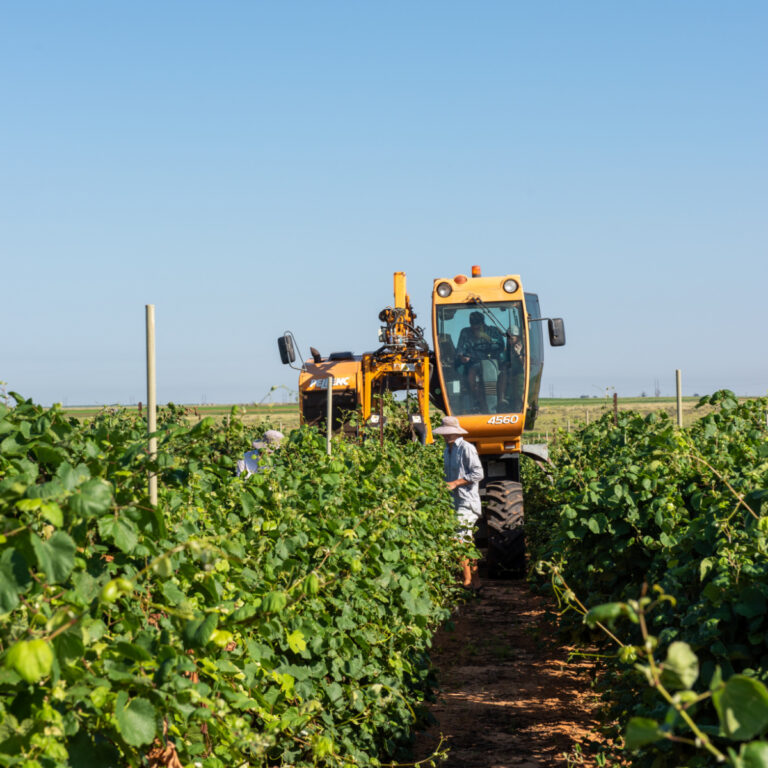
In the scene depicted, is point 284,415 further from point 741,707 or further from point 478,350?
point 741,707

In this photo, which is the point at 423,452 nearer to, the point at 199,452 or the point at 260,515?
the point at 260,515

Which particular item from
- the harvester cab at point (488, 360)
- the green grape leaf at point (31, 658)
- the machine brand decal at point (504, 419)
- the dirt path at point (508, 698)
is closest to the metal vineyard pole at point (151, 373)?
the green grape leaf at point (31, 658)

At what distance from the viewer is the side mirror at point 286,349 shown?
1164 cm

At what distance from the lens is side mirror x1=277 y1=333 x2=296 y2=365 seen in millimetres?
11641

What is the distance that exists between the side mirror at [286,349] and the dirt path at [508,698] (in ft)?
13.1

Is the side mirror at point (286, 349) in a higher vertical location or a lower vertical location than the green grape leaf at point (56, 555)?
higher

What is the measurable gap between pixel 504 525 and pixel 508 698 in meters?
4.30

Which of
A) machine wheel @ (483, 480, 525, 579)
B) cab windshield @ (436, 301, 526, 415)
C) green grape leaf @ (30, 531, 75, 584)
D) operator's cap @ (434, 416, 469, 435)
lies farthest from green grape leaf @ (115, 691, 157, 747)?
cab windshield @ (436, 301, 526, 415)

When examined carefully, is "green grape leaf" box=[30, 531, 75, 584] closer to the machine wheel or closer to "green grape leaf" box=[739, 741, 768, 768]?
"green grape leaf" box=[739, 741, 768, 768]

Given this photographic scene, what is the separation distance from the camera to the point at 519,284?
11.9 metres

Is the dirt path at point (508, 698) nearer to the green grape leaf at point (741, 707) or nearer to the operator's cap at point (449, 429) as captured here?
the operator's cap at point (449, 429)

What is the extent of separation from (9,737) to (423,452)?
798 centimetres

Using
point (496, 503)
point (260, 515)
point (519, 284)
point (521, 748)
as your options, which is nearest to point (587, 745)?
point (521, 748)

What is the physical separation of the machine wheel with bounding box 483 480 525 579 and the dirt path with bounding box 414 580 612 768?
146 cm
